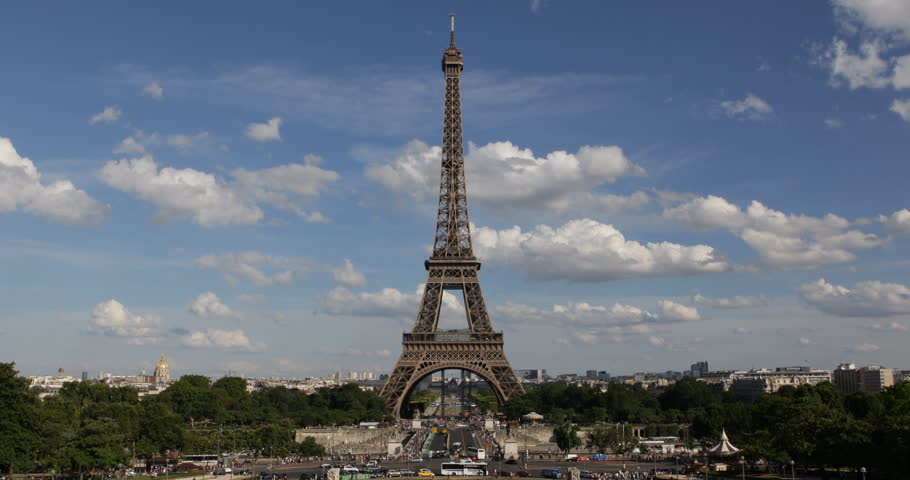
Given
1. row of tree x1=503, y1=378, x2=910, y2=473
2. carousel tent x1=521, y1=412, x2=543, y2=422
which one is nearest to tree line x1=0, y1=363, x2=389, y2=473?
carousel tent x1=521, y1=412, x2=543, y2=422

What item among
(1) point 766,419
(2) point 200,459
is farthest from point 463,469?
(1) point 766,419

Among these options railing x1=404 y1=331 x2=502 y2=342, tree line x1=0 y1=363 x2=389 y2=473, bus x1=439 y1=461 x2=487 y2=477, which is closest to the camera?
tree line x1=0 y1=363 x2=389 y2=473

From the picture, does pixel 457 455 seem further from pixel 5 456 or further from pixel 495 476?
pixel 5 456

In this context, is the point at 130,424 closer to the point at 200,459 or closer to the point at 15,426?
the point at 200,459

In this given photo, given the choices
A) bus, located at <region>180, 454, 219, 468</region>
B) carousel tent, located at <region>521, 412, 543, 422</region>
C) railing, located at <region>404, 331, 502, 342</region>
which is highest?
railing, located at <region>404, 331, 502, 342</region>

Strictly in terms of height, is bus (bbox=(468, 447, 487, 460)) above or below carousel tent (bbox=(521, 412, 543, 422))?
below

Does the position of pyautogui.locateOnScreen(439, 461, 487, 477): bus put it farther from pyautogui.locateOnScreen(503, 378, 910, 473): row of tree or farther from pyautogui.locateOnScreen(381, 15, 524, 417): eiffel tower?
pyautogui.locateOnScreen(381, 15, 524, 417): eiffel tower

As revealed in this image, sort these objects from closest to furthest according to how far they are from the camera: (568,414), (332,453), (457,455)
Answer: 1. (457,455)
2. (332,453)
3. (568,414)

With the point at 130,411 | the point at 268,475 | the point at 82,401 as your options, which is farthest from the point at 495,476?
the point at 82,401
